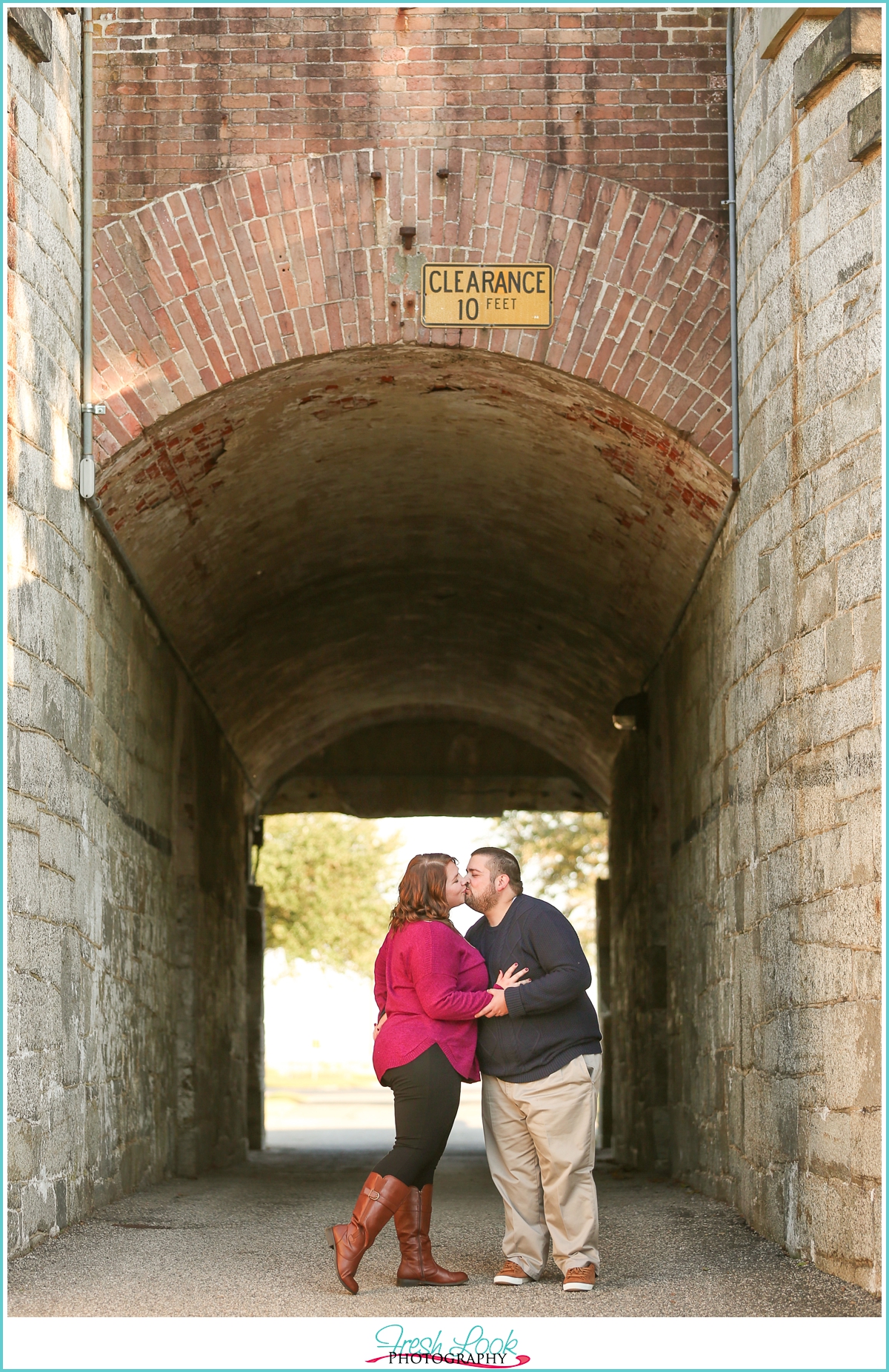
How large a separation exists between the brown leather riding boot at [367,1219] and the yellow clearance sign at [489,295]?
4.30m

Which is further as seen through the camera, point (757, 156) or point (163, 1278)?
point (757, 156)

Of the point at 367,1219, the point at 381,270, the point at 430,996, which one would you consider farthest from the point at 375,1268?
the point at 381,270

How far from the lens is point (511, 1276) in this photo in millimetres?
5516

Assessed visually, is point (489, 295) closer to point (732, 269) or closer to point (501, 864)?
point (732, 269)

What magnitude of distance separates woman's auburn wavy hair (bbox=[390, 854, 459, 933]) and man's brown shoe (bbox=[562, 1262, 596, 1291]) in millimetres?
1329

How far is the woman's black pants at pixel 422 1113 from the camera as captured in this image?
5293mm

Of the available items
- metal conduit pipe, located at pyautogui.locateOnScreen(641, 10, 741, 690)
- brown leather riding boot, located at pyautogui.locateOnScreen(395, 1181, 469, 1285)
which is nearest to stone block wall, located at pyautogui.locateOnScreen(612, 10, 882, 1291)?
metal conduit pipe, located at pyautogui.locateOnScreen(641, 10, 741, 690)

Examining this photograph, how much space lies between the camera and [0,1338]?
14.8 ft

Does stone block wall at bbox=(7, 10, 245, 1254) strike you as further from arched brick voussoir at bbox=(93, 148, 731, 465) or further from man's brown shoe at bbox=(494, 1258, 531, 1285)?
man's brown shoe at bbox=(494, 1258, 531, 1285)

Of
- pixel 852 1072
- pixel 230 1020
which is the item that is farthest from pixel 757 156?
pixel 230 1020

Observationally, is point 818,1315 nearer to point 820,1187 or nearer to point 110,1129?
point 820,1187

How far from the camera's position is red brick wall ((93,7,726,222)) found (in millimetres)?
7652

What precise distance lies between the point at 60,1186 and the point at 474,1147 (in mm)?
10880

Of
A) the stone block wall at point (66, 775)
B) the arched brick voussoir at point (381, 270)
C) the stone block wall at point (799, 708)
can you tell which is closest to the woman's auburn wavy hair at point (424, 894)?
the stone block wall at point (799, 708)
